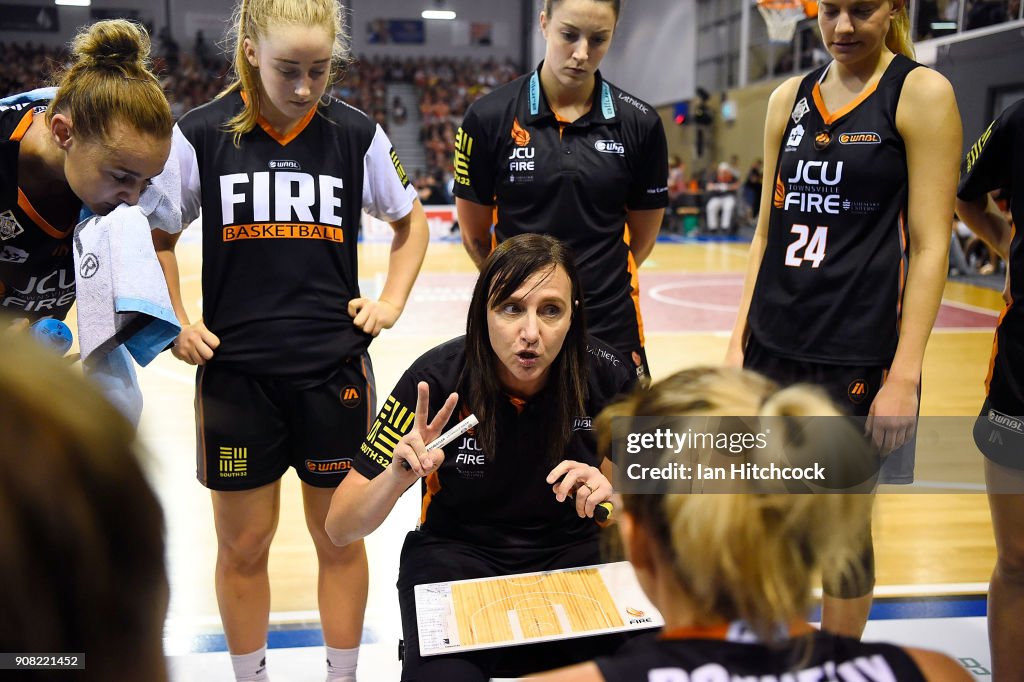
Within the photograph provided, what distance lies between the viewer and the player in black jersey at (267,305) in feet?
7.59

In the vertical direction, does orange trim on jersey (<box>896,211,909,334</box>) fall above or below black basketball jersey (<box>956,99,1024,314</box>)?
below

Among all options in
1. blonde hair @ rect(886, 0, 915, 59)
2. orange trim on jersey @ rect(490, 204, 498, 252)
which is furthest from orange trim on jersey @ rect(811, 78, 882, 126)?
orange trim on jersey @ rect(490, 204, 498, 252)

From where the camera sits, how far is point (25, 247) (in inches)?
80.7

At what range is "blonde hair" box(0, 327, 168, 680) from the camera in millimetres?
634

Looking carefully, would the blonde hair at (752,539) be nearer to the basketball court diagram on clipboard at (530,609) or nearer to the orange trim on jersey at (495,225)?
the basketball court diagram on clipboard at (530,609)

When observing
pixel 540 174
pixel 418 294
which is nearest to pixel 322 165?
pixel 540 174

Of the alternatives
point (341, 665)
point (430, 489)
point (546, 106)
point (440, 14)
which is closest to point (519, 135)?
point (546, 106)

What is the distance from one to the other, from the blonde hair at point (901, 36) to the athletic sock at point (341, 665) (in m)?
2.22

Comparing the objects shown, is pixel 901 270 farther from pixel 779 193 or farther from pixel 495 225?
pixel 495 225

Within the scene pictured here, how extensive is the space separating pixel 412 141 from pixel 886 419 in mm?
24200

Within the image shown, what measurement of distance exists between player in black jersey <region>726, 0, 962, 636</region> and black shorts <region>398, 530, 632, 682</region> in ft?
2.10

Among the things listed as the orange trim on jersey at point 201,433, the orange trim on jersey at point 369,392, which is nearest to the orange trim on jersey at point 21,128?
the orange trim on jersey at point 201,433

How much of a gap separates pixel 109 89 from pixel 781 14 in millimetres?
13163

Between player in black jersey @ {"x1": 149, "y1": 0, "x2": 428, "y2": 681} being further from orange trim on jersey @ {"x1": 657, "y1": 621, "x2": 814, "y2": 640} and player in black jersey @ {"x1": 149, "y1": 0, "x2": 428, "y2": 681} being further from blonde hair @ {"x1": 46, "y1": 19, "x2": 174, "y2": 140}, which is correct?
orange trim on jersey @ {"x1": 657, "y1": 621, "x2": 814, "y2": 640}
